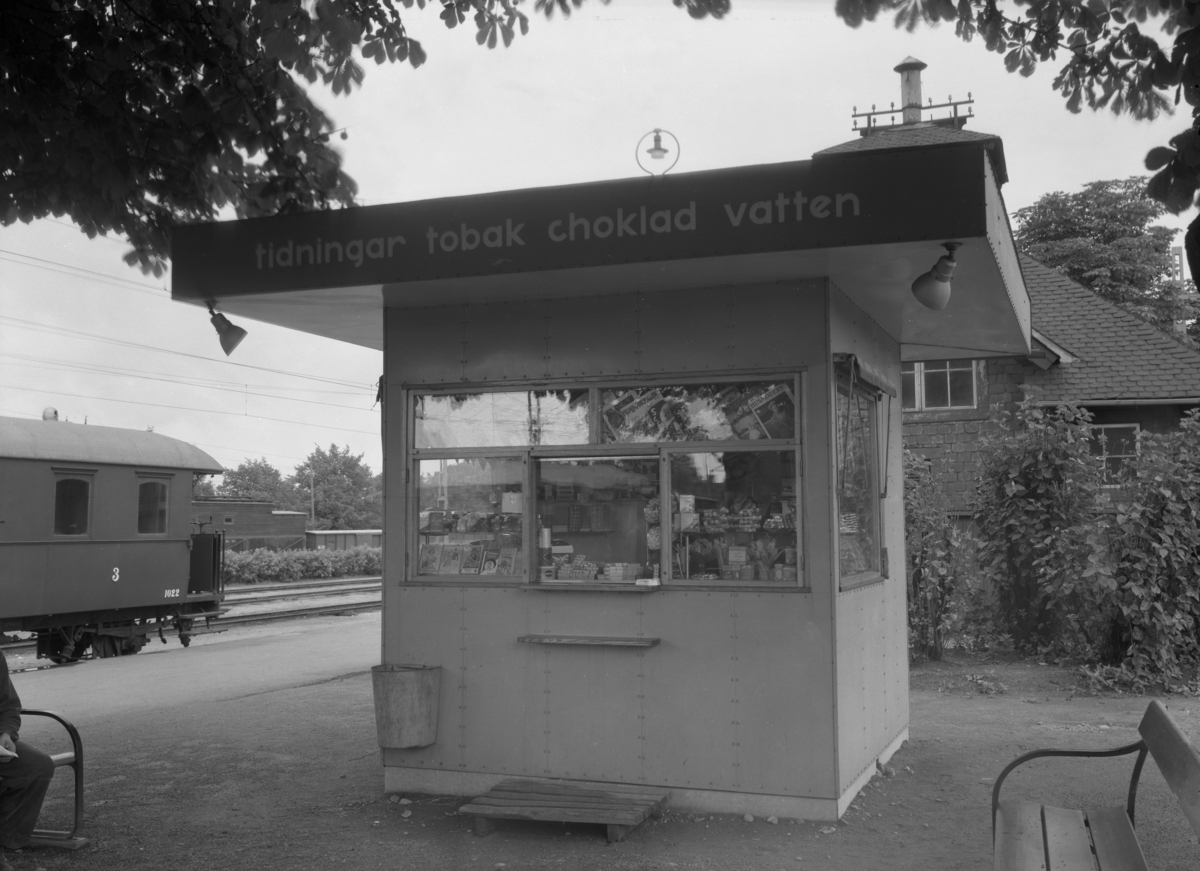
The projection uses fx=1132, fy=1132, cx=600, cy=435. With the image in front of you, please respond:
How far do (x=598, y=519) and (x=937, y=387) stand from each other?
17.1 meters

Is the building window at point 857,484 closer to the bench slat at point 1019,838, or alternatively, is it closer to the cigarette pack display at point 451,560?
the bench slat at point 1019,838

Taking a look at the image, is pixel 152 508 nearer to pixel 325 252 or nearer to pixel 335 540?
pixel 325 252

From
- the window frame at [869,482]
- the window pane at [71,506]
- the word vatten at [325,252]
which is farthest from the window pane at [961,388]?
the word vatten at [325,252]

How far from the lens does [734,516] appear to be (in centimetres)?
664

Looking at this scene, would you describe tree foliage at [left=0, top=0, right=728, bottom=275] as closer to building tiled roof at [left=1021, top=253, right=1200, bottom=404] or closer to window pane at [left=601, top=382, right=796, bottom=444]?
window pane at [left=601, top=382, right=796, bottom=444]

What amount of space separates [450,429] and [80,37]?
348 centimetres

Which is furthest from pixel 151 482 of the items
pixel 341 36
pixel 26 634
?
pixel 341 36

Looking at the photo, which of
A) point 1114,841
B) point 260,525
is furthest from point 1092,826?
point 260,525

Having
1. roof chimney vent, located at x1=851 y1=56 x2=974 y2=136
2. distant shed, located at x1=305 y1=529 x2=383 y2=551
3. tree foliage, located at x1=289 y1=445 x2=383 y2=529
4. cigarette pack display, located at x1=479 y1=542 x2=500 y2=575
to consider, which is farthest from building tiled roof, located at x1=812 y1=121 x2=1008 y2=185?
tree foliage, located at x1=289 y1=445 x2=383 y2=529

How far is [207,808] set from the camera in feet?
22.7

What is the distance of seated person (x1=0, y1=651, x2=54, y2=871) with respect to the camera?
5.58 metres

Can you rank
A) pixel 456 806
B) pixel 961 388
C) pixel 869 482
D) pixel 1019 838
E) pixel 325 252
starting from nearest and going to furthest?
pixel 1019 838, pixel 325 252, pixel 456 806, pixel 869 482, pixel 961 388

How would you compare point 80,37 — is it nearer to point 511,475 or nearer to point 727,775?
point 511,475

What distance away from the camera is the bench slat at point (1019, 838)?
432cm
